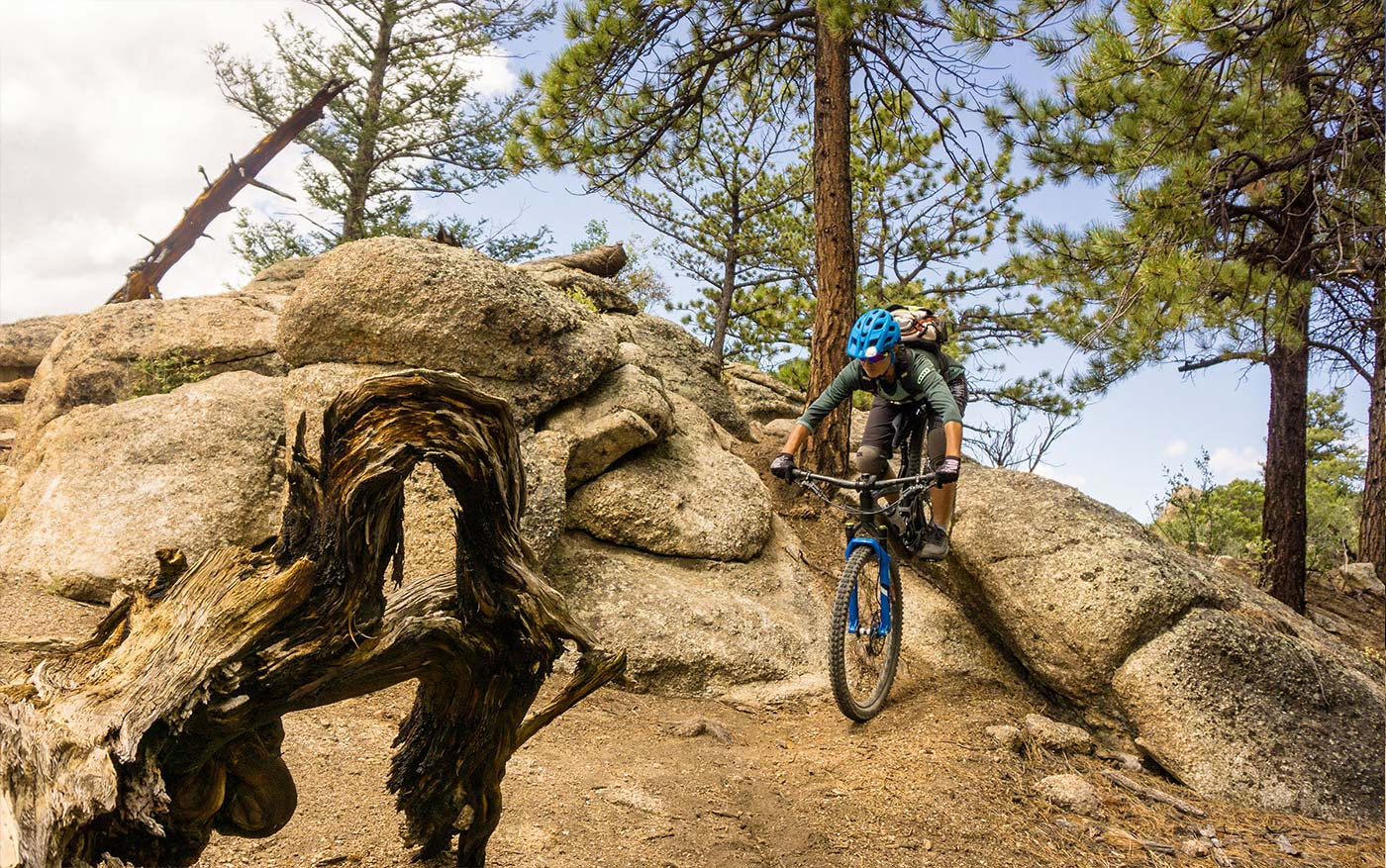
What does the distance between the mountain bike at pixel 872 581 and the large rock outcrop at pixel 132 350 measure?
759cm

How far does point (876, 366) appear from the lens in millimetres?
6559

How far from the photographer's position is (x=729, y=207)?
19.3m

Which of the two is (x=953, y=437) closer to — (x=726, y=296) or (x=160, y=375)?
(x=160, y=375)

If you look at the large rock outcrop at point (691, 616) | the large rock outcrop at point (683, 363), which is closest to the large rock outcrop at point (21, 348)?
the large rock outcrop at point (683, 363)

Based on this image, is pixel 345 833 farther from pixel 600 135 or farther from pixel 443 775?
pixel 600 135

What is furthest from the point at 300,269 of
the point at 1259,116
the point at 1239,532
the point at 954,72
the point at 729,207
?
the point at 1239,532

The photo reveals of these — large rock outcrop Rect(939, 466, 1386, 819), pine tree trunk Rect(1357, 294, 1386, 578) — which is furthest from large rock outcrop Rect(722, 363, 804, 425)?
pine tree trunk Rect(1357, 294, 1386, 578)

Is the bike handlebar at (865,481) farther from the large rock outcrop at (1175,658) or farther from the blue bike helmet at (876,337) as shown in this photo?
the large rock outcrop at (1175,658)

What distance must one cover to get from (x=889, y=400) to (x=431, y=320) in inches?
175

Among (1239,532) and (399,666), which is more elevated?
(1239,532)

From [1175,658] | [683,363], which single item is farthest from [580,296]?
[1175,658]

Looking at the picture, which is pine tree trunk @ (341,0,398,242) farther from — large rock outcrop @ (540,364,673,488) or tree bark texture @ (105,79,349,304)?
large rock outcrop @ (540,364,673,488)

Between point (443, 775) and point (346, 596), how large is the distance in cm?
112

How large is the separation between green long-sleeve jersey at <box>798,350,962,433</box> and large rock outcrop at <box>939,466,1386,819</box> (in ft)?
7.47
